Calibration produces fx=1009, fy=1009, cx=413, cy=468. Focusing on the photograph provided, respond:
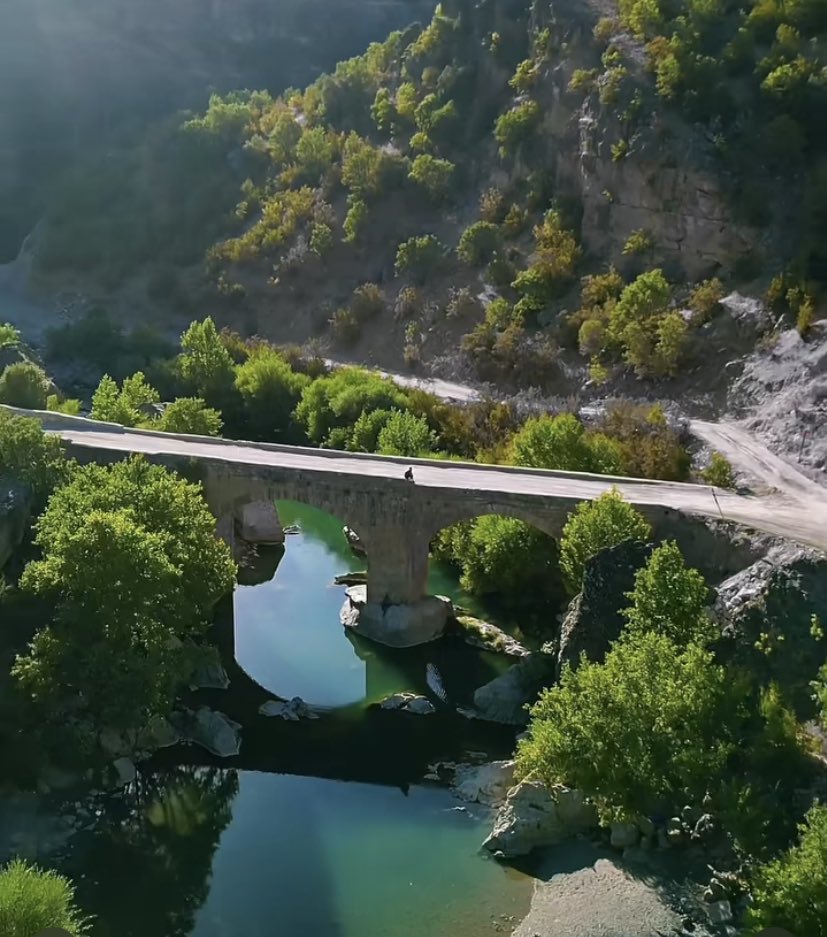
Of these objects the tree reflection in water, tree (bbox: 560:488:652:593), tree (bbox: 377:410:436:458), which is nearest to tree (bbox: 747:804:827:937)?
tree (bbox: 560:488:652:593)

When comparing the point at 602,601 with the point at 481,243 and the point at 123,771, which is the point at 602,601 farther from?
the point at 481,243

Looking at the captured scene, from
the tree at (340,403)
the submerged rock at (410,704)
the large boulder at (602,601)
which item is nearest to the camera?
the large boulder at (602,601)

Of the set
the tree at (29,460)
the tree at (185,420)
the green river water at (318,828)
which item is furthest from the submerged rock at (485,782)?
the tree at (185,420)

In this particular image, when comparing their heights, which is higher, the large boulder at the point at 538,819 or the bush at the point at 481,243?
the bush at the point at 481,243

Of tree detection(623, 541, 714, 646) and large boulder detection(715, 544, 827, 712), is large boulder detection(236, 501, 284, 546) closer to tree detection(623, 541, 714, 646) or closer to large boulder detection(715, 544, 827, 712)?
tree detection(623, 541, 714, 646)

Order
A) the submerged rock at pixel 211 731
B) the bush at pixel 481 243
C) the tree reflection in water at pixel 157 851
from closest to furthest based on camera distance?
the tree reflection in water at pixel 157 851 → the submerged rock at pixel 211 731 → the bush at pixel 481 243

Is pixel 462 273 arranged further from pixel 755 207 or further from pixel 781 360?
pixel 781 360

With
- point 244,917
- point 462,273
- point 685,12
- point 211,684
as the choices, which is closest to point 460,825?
point 244,917

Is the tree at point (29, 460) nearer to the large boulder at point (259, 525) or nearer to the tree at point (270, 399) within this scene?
the large boulder at point (259, 525)

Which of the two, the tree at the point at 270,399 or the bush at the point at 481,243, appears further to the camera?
the bush at the point at 481,243
